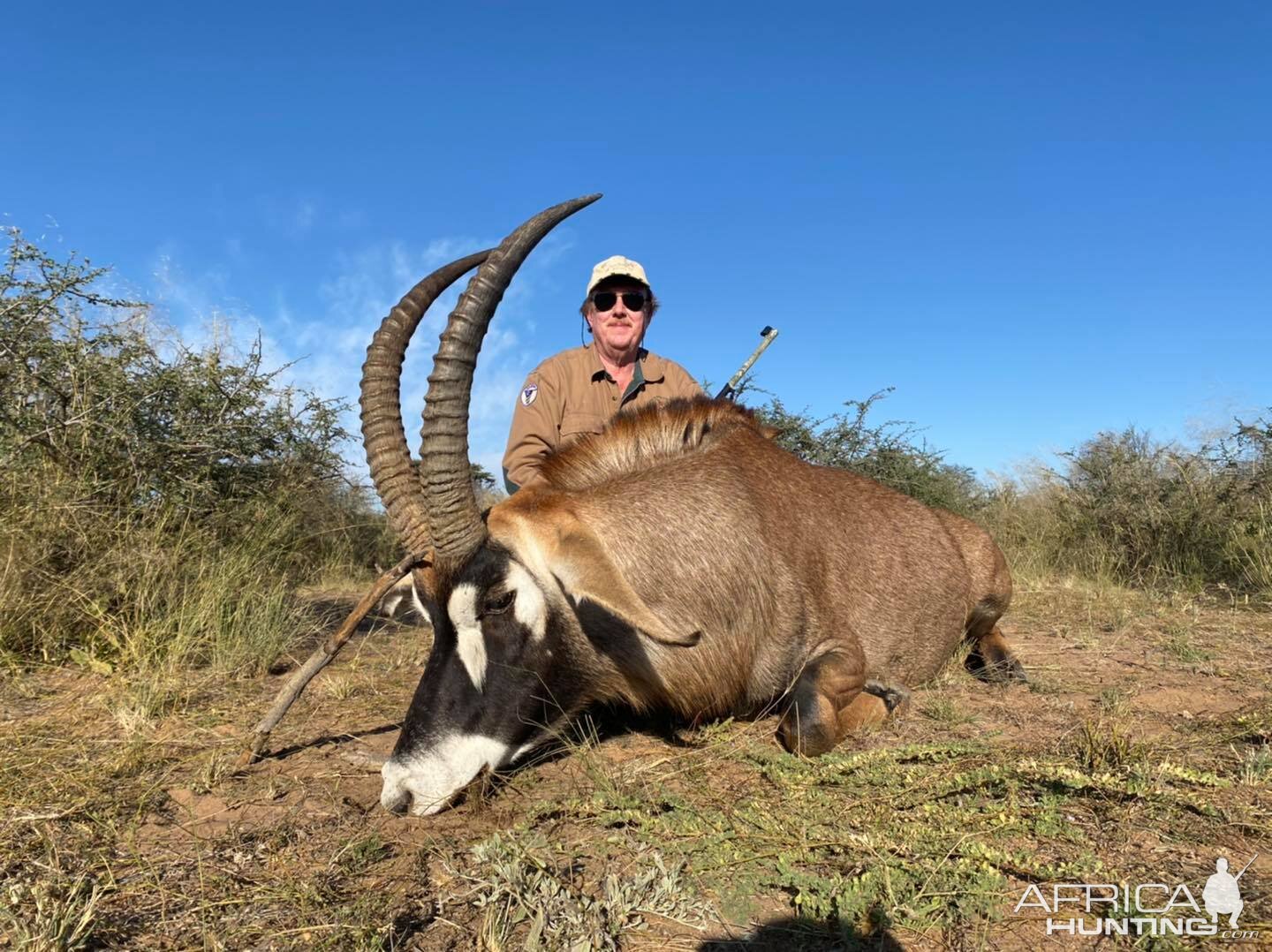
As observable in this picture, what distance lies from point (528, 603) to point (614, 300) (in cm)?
396

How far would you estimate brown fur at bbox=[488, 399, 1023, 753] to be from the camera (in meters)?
3.59

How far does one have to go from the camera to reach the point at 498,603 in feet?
10.6

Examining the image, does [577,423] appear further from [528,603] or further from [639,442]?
[528,603]

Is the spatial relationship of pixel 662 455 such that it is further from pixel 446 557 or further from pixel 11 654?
pixel 11 654

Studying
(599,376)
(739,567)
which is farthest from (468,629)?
(599,376)

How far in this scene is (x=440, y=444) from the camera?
10.8 feet

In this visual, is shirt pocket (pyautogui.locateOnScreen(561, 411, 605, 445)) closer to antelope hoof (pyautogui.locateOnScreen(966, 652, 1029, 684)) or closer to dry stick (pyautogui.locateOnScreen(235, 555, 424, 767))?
dry stick (pyautogui.locateOnScreen(235, 555, 424, 767))

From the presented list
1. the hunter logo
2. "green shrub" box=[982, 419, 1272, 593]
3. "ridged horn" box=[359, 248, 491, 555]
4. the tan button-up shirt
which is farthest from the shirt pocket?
"green shrub" box=[982, 419, 1272, 593]

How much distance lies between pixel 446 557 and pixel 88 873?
1.59 m

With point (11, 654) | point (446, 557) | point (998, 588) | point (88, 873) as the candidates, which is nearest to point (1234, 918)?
point (446, 557)

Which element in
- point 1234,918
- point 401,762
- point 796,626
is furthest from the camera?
point 796,626

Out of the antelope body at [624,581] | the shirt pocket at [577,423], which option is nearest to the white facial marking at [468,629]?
the antelope body at [624,581]

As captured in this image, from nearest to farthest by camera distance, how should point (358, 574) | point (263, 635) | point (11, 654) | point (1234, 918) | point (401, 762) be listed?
1. point (1234, 918)
2. point (401, 762)
3. point (11, 654)
4. point (263, 635)
5. point (358, 574)

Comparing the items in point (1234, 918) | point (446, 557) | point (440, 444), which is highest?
point (440, 444)
